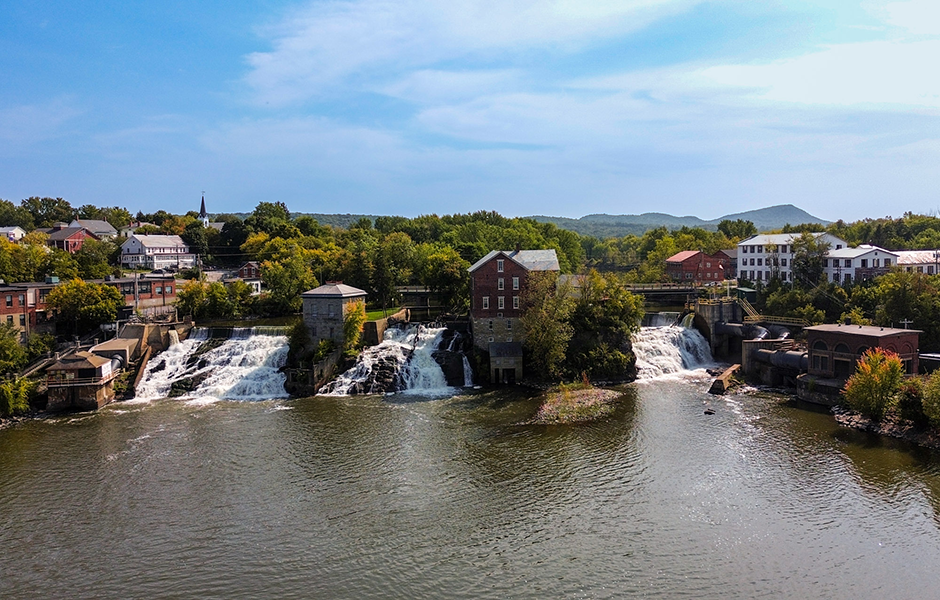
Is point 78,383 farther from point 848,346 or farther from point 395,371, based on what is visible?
point 848,346

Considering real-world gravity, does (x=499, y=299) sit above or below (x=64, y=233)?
below

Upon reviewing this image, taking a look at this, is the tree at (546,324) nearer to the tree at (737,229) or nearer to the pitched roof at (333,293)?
the pitched roof at (333,293)

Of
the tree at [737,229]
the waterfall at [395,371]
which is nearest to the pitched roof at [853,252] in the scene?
the waterfall at [395,371]

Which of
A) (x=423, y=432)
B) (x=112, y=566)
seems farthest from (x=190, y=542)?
(x=423, y=432)

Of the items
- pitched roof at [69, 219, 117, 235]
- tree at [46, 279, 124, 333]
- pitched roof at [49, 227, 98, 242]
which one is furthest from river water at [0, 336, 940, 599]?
pitched roof at [69, 219, 117, 235]

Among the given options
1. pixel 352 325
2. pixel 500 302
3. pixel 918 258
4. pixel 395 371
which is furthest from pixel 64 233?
pixel 918 258

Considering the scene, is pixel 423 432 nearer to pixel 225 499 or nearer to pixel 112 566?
pixel 225 499

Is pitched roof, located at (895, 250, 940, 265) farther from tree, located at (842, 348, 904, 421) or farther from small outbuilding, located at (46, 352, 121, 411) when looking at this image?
small outbuilding, located at (46, 352, 121, 411)
